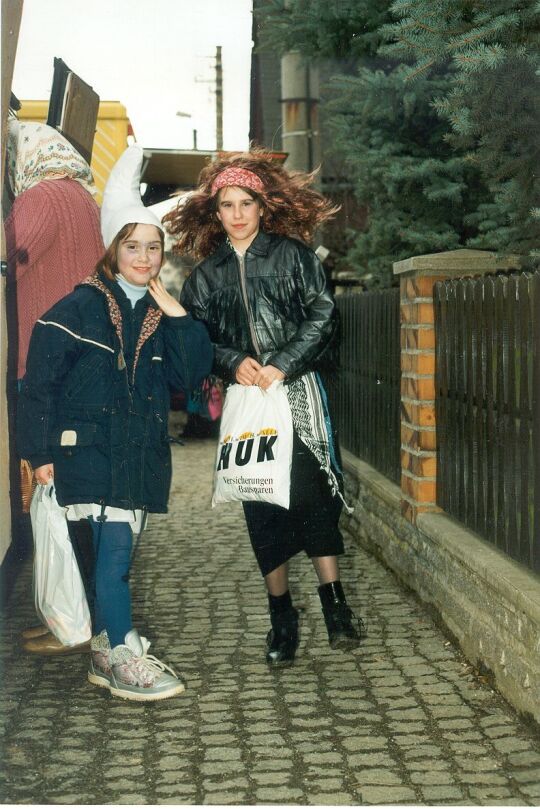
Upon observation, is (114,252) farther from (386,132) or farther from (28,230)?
(386,132)

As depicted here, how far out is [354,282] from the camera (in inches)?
404

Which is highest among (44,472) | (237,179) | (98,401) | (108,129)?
(108,129)

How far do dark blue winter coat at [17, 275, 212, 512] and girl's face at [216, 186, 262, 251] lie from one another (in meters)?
0.50

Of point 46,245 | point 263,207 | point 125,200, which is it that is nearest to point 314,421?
point 263,207

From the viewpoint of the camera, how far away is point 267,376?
4.33 meters

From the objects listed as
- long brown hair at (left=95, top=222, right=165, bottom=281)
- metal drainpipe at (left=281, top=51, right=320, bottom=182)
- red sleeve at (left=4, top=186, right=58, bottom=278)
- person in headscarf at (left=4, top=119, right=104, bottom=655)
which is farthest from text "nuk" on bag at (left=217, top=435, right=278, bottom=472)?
metal drainpipe at (left=281, top=51, right=320, bottom=182)

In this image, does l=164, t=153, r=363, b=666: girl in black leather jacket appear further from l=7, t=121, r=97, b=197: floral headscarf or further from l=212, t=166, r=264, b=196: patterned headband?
l=7, t=121, r=97, b=197: floral headscarf

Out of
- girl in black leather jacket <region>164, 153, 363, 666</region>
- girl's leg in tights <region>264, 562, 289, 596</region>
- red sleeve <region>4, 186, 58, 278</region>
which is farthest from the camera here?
red sleeve <region>4, 186, 58, 278</region>

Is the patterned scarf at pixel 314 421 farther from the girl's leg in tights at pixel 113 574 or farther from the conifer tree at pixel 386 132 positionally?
the conifer tree at pixel 386 132

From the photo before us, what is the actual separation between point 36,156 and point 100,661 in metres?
2.15

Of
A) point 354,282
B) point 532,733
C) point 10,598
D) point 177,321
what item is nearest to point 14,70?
point 177,321

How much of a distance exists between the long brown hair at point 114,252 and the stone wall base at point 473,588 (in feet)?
5.65

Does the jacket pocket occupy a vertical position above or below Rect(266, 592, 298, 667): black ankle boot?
above

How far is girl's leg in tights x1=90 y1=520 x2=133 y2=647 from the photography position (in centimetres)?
416
